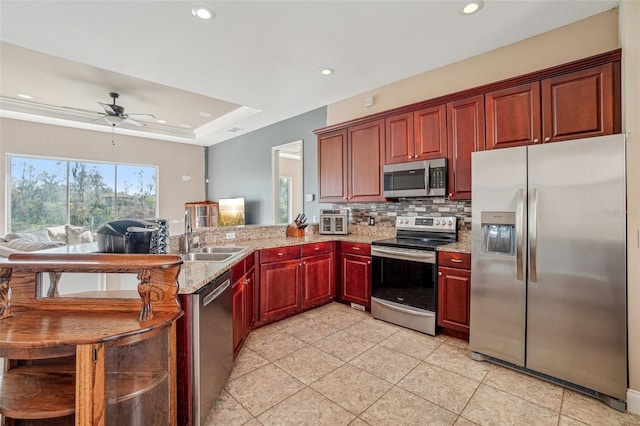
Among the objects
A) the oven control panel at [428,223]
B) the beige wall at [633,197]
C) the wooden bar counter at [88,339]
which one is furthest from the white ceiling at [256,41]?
the wooden bar counter at [88,339]

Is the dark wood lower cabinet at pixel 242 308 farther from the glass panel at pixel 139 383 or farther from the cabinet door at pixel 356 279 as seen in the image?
the cabinet door at pixel 356 279

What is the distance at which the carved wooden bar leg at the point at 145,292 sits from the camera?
1.22m

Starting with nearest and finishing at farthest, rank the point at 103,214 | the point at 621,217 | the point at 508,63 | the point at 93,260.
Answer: the point at 93,260 → the point at 621,217 → the point at 508,63 → the point at 103,214

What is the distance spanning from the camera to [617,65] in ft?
6.89

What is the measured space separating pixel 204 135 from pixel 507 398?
6.69 m

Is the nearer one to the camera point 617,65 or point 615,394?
point 615,394

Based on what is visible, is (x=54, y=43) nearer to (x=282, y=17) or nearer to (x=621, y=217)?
(x=282, y=17)

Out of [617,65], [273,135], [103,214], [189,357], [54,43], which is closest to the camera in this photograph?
[189,357]

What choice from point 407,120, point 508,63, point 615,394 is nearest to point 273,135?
point 407,120

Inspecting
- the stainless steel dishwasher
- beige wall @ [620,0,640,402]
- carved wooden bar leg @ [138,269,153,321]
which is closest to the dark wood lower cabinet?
the stainless steel dishwasher

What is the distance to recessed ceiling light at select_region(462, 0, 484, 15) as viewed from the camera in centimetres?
219

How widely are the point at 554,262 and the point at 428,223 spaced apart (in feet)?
4.47

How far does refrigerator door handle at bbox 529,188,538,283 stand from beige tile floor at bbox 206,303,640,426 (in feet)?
2.62

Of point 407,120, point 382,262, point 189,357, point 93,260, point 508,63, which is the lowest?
point 189,357
